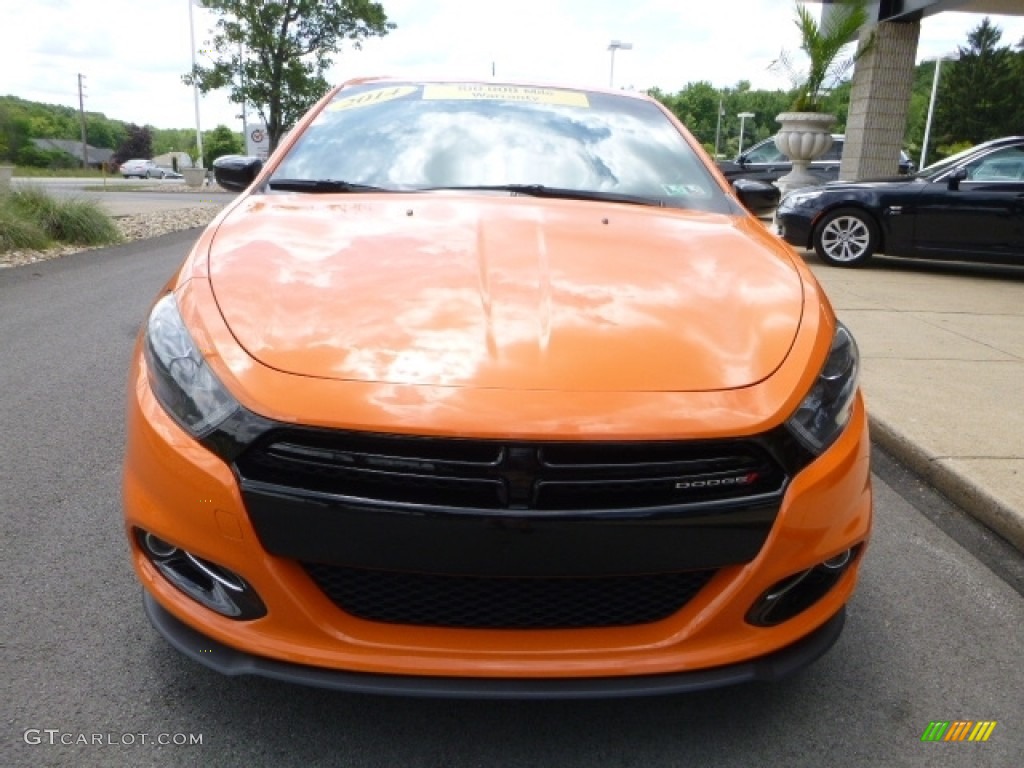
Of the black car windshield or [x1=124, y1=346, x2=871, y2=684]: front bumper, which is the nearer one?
[x1=124, y1=346, x2=871, y2=684]: front bumper

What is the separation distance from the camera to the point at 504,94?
3400 mm

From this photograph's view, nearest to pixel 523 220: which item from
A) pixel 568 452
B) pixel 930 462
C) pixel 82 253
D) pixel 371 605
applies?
pixel 568 452

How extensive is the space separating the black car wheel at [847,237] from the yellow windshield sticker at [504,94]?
22.2 feet

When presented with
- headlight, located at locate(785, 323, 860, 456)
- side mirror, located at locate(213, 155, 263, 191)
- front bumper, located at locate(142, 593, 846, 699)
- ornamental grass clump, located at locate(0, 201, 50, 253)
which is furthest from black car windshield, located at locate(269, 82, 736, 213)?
ornamental grass clump, located at locate(0, 201, 50, 253)

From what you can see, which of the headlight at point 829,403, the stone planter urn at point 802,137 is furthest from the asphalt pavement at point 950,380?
the stone planter urn at point 802,137

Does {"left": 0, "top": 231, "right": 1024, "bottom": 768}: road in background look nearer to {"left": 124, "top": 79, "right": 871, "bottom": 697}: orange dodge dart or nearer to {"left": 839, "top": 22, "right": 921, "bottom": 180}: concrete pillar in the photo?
{"left": 124, "top": 79, "right": 871, "bottom": 697}: orange dodge dart

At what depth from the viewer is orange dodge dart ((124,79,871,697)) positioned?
1569mm

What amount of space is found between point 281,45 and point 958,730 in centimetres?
2555

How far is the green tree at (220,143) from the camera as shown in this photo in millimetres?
Result: 73463

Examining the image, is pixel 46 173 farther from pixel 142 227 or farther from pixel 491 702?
pixel 491 702

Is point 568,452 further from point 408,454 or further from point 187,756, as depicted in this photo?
Answer: point 187,756

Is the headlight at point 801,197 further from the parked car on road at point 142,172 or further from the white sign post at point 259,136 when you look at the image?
the parked car on road at point 142,172

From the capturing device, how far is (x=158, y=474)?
5.59 ft

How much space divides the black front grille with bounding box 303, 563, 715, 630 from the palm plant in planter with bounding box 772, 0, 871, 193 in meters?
12.7
